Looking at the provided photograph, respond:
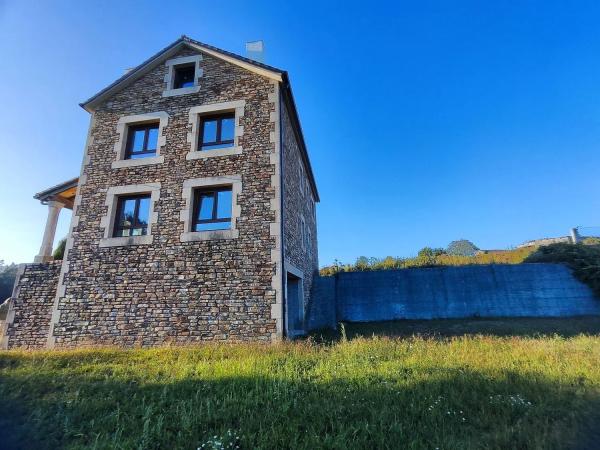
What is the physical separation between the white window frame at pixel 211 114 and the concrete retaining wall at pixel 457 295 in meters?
6.63

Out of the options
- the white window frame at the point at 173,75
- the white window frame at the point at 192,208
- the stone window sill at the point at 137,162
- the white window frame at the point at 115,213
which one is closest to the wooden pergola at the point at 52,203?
the stone window sill at the point at 137,162

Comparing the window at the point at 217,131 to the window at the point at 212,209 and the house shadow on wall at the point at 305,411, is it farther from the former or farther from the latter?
the house shadow on wall at the point at 305,411

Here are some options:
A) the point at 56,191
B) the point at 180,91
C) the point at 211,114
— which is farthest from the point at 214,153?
the point at 56,191

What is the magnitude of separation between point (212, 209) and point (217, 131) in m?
2.49

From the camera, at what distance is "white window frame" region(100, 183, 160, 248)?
892cm

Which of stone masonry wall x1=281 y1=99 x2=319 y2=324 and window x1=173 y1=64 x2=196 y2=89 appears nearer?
stone masonry wall x1=281 y1=99 x2=319 y2=324

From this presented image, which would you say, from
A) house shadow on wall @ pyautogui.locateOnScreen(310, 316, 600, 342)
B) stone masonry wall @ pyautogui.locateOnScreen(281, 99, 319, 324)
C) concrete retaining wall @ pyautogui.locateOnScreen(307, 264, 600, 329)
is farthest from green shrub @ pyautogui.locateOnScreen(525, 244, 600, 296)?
stone masonry wall @ pyautogui.locateOnScreen(281, 99, 319, 324)

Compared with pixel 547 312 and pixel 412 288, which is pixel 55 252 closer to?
pixel 412 288

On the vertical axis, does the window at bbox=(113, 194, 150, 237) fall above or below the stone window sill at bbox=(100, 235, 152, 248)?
above

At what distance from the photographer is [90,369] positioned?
5859 millimetres

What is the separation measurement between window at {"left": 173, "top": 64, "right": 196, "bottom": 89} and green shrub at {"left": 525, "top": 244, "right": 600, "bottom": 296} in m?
15.0

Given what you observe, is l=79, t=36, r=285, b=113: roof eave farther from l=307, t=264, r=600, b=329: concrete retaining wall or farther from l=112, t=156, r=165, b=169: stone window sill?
l=307, t=264, r=600, b=329: concrete retaining wall

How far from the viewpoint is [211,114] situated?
9.78 meters

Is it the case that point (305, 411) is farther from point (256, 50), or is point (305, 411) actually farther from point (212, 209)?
point (256, 50)
